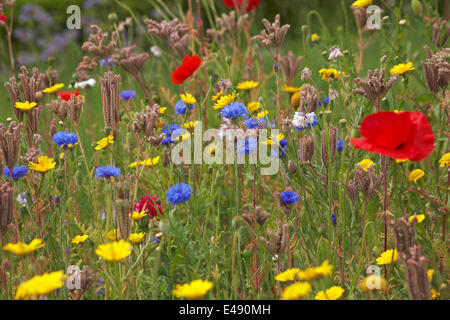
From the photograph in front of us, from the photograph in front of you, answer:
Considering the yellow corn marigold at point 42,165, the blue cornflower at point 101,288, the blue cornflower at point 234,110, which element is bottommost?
the blue cornflower at point 101,288

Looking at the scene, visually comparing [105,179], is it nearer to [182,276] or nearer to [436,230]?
[182,276]

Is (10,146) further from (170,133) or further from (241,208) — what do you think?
(241,208)

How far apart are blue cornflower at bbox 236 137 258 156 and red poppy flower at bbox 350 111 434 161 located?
28 cm

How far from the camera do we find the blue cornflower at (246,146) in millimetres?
1221

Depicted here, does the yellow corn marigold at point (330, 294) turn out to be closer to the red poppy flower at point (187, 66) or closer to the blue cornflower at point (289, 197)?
the blue cornflower at point (289, 197)

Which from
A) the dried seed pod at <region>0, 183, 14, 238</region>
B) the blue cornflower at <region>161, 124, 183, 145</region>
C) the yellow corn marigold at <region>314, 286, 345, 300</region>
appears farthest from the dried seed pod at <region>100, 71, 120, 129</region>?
the yellow corn marigold at <region>314, 286, 345, 300</region>

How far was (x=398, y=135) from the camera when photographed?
981 mm

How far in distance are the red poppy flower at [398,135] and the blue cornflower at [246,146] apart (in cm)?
28

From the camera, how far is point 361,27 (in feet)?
6.20

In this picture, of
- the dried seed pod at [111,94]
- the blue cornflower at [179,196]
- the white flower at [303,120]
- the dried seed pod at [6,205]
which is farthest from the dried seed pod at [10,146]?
the white flower at [303,120]

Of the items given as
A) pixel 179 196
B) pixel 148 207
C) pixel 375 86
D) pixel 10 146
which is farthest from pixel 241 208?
pixel 10 146
